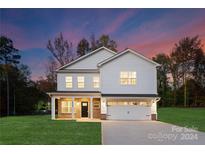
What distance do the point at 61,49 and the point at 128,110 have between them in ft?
46.9

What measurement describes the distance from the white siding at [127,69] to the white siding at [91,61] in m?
2.37

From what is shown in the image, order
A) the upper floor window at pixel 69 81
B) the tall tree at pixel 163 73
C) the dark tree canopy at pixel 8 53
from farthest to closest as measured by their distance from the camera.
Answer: the dark tree canopy at pixel 8 53
the tall tree at pixel 163 73
the upper floor window at pixel 69 81

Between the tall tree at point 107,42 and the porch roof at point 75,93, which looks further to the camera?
the tall tree at point 107,42

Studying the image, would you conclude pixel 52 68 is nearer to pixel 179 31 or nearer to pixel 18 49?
pixel 18 49

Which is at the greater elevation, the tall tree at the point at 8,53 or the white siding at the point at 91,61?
the tall tree at the point at 8,53

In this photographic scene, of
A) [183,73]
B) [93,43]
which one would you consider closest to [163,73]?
[183,73]

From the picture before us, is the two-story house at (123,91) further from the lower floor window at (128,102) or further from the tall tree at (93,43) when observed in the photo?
the tall tree at (93,43)

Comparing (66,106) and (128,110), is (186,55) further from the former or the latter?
(66,106)

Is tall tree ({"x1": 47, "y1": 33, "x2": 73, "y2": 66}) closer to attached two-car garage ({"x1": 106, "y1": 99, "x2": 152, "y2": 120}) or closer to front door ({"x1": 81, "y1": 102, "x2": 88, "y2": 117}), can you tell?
front door ({"x1": 81, "y1": 102, "x2": 88, "y2": 117})

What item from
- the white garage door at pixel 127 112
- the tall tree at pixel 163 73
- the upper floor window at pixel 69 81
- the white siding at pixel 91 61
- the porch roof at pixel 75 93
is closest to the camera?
the white garage door at pixel 127 112

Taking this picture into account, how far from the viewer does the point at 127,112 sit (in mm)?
20547

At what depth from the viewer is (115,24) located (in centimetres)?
2730

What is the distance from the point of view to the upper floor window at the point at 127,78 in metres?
21.0

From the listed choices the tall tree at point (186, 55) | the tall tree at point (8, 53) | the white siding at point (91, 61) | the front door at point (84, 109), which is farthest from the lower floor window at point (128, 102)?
the tall tree at point (8, 53)
